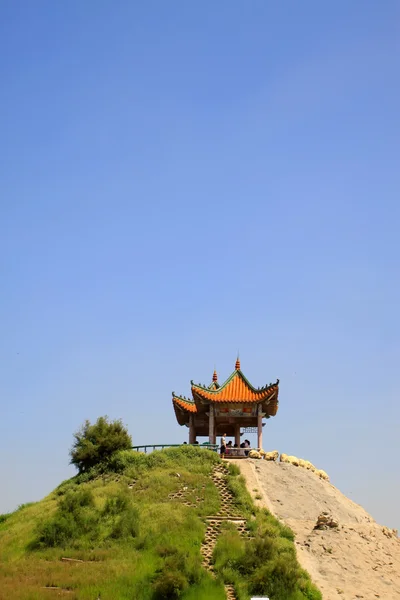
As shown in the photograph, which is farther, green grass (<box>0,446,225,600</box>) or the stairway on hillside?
the stairway on hillside

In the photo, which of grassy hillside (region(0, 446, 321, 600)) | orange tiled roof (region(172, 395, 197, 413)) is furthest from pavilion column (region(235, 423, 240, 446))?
grassy hillside (region(0, 446, 321, 600))

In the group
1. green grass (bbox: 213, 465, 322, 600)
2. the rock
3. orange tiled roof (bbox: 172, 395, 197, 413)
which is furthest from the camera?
orange tiled roof (bbox: 172, 395, 197, 413)

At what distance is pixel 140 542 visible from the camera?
106 feet

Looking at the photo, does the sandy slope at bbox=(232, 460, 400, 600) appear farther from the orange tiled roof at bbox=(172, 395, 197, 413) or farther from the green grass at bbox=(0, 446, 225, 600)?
the orange tiled roof at bbox=(172, 395, 197, 413)

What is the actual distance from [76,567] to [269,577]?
8315mm

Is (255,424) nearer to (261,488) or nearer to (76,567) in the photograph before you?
(261,488)

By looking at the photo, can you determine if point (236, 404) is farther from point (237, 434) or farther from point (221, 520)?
point (221, 520)

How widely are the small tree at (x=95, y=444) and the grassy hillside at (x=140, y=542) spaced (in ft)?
2.90

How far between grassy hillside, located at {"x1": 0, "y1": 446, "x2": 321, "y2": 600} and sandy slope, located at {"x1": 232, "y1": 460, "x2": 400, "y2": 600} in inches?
54.1

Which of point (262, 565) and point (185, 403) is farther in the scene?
point (185, 403)

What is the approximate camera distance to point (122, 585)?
2802 centimetres

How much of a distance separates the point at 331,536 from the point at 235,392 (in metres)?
14.6

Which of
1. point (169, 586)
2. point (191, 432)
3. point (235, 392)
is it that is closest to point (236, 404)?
point (235, 392)

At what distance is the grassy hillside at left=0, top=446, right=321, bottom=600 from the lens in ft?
92.0
